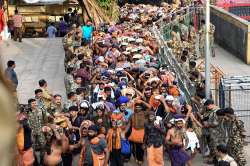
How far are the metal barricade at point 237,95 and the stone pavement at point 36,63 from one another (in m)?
5.23

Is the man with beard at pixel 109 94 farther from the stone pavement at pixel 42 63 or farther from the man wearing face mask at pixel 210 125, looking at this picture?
the stone pavement at pixel 42 63

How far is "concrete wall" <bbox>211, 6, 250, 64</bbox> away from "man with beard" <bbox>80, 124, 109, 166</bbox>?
15.3 meters

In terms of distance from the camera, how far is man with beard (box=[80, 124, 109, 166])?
888cm

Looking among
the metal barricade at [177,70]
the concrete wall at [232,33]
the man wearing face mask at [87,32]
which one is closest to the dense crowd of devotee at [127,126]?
the metal barricade at [177,70]

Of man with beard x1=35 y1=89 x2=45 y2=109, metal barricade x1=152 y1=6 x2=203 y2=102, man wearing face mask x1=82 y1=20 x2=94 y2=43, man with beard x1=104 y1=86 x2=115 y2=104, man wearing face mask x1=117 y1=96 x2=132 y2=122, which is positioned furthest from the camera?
man wearing face mask x1=82 y1=20 x2=94 y2=43

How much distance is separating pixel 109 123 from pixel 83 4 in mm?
16661

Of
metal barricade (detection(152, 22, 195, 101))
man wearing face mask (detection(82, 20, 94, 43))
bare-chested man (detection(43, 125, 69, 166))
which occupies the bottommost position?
bare-chested man (detection(43, 125, 69, 166))

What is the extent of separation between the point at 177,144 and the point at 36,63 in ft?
40.8

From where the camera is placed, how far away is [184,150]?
9469mm

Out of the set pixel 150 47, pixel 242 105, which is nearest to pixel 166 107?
pixel 242 105

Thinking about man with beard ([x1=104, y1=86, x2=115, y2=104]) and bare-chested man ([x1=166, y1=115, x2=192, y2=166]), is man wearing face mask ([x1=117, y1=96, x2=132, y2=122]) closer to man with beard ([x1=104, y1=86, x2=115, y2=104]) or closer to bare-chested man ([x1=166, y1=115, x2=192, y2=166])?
man with beard ([x1=104, y1=86, x2=115, y2=104])

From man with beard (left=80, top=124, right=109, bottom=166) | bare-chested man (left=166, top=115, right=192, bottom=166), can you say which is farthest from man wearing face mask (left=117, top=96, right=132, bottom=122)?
man with beard (left=80, top=124, right=109, bottom=166)

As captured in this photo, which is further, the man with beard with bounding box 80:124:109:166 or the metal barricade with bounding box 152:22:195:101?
the metal barricade with bounding box 152:22:195:101

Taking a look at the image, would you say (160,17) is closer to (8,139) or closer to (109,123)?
(109,123)
